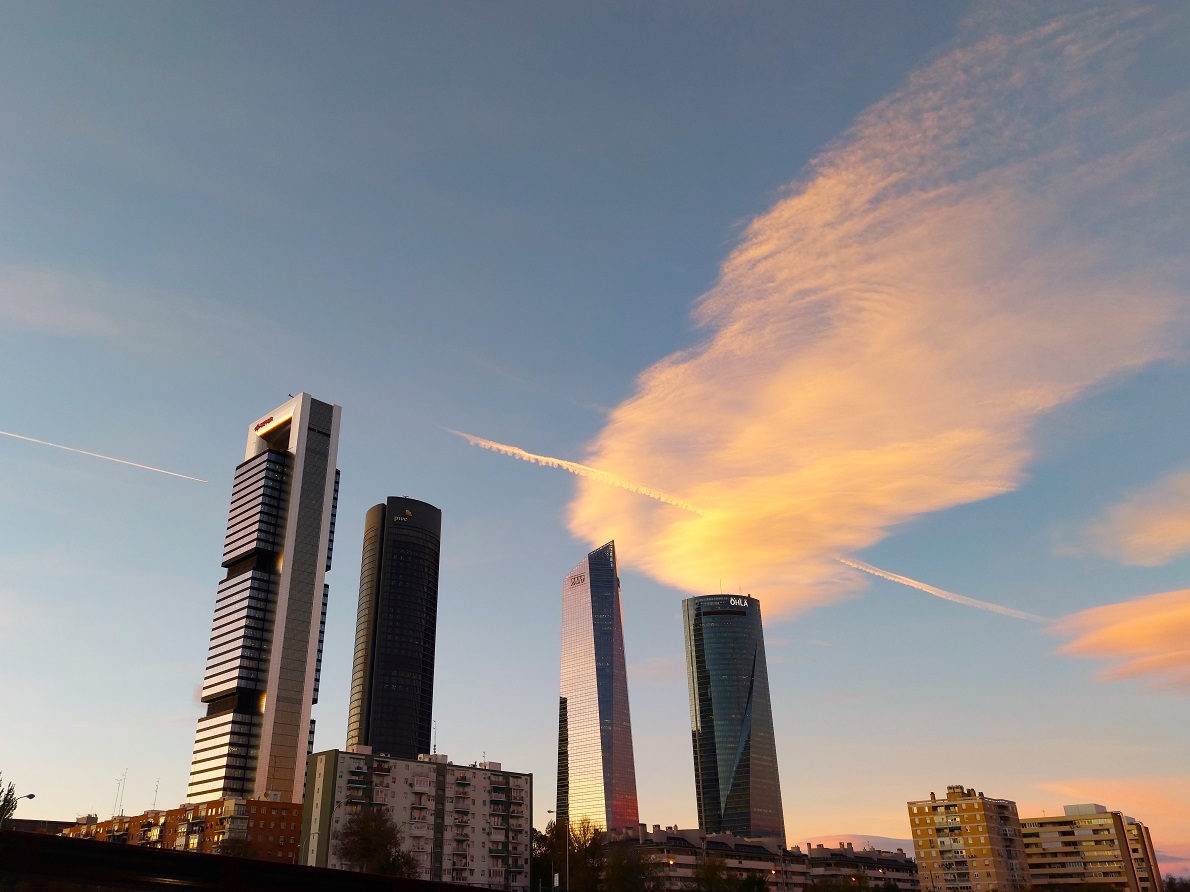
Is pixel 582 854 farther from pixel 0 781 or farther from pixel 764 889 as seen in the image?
pixel 0 781

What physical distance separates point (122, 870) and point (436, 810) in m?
137

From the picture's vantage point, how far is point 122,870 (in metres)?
41.8

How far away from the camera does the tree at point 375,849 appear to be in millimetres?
139250

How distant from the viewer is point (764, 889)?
177625mm

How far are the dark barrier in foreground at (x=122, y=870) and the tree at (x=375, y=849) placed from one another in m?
99.6

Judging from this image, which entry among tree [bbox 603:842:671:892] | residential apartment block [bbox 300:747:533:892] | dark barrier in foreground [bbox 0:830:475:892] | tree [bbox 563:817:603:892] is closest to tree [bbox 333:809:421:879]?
residential apartment block [bbox 300:747:533:892]

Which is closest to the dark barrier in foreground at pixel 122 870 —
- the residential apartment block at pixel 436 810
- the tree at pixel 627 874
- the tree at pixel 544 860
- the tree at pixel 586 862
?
the tree at pixel 627 874

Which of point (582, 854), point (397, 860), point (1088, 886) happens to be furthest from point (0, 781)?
point (1088, 886)

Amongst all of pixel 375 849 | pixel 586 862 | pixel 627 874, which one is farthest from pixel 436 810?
pixel 627 874

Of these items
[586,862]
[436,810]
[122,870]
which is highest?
[436,810]

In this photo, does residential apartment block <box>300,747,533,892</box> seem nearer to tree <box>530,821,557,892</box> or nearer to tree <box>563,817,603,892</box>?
tree <box>530,821,557,892</box>

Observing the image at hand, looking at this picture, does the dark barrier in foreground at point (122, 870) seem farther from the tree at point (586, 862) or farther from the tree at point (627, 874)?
the tree at point (586, 862)

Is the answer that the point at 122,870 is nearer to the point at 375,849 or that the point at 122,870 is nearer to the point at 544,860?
the point at 375,849

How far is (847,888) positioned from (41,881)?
156156 mm
